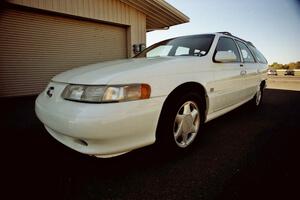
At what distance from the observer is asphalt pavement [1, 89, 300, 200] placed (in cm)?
158

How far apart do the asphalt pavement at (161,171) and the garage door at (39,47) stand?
3714 mm

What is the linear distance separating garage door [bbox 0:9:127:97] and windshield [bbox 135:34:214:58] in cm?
427

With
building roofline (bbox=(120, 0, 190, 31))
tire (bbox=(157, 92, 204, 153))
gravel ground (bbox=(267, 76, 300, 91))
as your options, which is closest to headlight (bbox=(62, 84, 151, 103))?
tire (bbox=(157, 92, 204, 153))

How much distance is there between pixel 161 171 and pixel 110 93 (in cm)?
91

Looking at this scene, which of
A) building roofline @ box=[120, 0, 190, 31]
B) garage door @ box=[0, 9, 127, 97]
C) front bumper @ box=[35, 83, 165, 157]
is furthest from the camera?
building roofline @ box=[120, 0, 190, 31]

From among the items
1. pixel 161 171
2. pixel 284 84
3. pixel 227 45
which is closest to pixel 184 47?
pixel 227 45

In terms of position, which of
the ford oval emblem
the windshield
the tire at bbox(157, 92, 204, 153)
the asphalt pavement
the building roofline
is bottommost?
the asphalt pavement

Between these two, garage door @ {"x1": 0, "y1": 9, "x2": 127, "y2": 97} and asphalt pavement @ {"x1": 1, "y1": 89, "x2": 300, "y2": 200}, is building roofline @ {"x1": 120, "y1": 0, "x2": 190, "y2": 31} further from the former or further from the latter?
asphalt pavement @ {"x1": 1, "y1": 89, "x2": 300, "y2": 200}

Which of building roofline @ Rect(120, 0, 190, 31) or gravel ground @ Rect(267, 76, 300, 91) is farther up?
building roofline @ Rect(120, 0, 190, 31)

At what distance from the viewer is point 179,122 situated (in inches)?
85.0

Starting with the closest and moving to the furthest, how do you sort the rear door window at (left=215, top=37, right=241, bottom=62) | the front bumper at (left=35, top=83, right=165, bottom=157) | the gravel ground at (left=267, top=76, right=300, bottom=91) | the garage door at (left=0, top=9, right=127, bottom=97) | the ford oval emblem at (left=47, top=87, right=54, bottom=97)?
the front bumper at (left=35, top=83, right=165, bottom=157)
the ford oval emblem at (left=47, top=87, right=54, bottom=97)
the rear door window at (left=215, top=37, right=241, bottom=62)
the garage door at (left=0, top=9, right=127, bottom=97)
the gravel ground at (left=267, top=76, right=300, bottom=91)

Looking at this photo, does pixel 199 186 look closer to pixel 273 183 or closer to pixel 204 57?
pixel 273 183

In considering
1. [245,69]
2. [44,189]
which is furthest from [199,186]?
[245,69]

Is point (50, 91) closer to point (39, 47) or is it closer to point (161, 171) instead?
point (161, 171)
